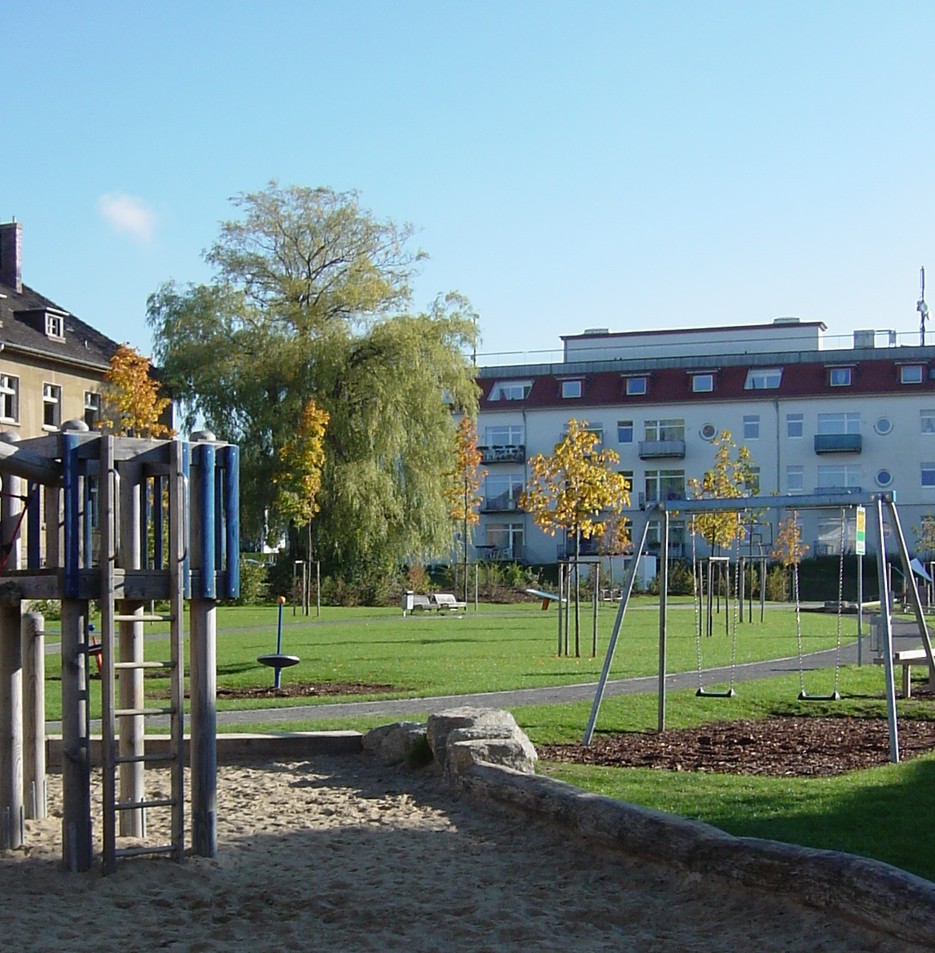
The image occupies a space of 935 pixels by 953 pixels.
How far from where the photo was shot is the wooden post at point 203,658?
25.3ft

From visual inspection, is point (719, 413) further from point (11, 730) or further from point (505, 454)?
point (11, 730)

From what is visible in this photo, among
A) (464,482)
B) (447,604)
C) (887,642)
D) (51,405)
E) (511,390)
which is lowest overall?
(447,604)

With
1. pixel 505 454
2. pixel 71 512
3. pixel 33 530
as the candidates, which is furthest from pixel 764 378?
pixel 71 512

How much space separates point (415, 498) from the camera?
4722 cm

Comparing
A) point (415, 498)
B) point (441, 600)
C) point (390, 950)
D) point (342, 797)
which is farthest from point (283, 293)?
point (390, 950)

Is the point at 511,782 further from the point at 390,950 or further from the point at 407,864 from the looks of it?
the point at 390,950

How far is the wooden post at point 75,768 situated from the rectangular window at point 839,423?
67.2 meters

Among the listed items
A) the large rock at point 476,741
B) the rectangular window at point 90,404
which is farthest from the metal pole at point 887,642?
the rectangular window at point 90,404

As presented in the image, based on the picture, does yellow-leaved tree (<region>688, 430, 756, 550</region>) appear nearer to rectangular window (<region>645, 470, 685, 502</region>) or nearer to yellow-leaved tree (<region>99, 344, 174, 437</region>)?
yellow-leaved tree (<region>99, 344, 174, 437</region>)

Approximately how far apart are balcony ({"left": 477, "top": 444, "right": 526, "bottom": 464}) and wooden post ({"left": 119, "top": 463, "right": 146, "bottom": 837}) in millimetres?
66768

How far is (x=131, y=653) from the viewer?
8.00m

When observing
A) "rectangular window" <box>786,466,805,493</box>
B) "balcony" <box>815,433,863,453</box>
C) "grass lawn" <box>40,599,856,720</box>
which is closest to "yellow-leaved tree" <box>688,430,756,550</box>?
"grass lawn" <box>40,599,856,720</box>

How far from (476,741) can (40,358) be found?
44.1m

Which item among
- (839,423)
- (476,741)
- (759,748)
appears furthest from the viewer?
(839,423)
